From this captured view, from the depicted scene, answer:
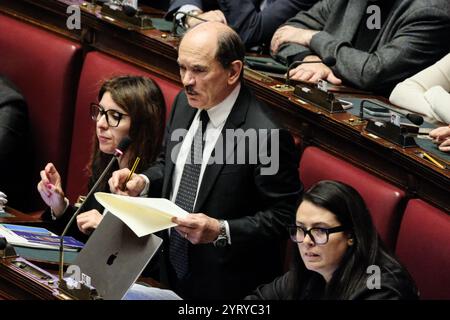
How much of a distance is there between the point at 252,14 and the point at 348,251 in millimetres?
1419

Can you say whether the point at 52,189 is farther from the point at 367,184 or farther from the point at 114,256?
the point at 367,184

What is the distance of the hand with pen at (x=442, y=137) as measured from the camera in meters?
2.82

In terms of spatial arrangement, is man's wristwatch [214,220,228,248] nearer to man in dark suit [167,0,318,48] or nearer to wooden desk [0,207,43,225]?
wooden desk [0,207,43,225]

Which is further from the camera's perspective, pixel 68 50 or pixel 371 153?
pixel 68 50

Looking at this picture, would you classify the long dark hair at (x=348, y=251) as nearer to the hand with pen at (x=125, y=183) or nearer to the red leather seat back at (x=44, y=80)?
the hand with pen at (x=125, y=183)

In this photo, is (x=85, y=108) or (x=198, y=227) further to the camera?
(x=85, y=108)

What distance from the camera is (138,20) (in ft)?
11.6

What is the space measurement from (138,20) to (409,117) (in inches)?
38.8

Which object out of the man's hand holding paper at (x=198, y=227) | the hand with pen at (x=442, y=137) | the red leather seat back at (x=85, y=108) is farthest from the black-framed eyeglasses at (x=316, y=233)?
the red leather seat back at (x=85, y=108)

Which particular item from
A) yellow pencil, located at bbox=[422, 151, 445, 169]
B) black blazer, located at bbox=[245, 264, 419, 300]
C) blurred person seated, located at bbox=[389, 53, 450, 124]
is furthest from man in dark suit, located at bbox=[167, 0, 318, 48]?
black blazer, located at bbox=[245, 264, 419, 300]

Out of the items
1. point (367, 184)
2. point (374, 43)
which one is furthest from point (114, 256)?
point (374, 43)

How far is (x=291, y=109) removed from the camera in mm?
3082
